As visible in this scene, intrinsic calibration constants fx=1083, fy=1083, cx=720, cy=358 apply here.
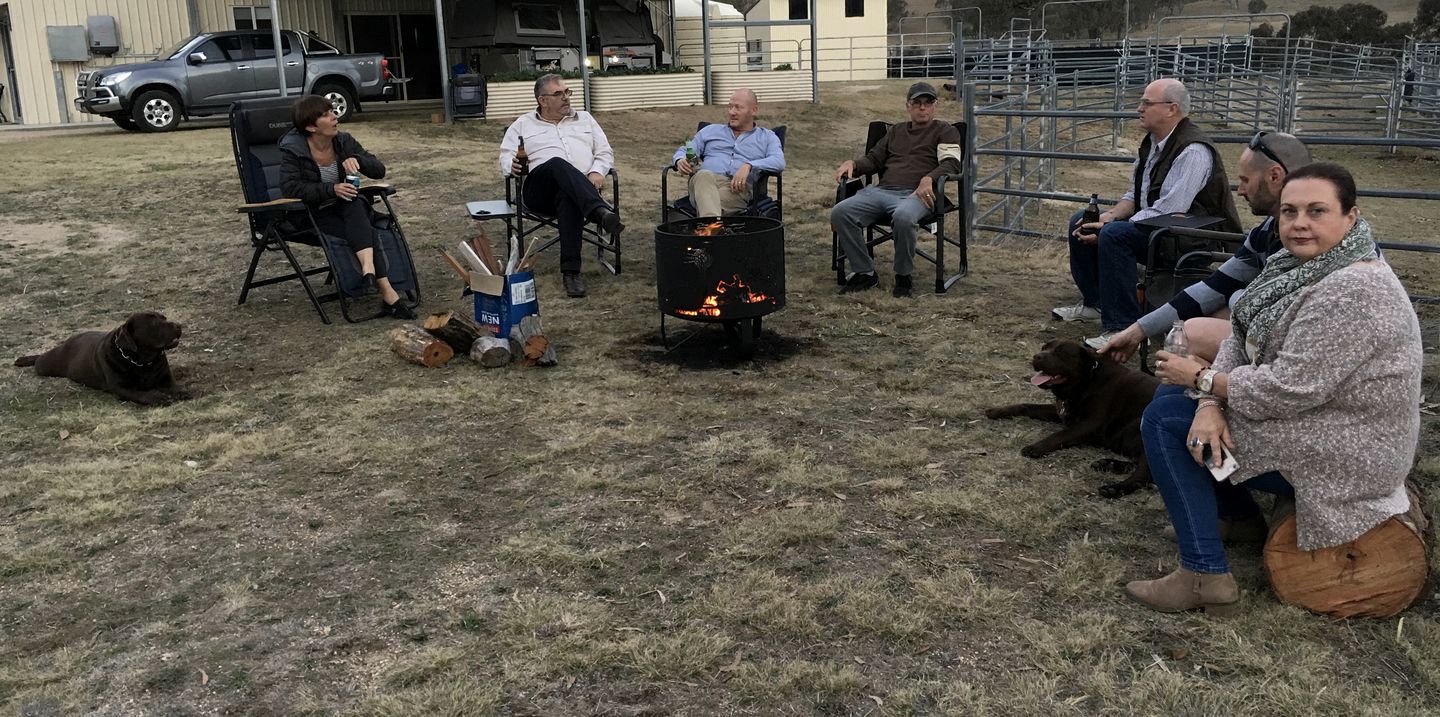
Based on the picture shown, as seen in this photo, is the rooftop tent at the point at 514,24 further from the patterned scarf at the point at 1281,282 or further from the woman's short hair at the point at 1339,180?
the woman's short hair at the point at 1339,180

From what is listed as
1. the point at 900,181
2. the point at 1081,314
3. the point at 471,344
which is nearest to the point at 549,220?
the point at 471,344

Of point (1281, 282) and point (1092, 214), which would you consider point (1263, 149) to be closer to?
point (1281, 282)

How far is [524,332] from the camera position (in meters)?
4.81

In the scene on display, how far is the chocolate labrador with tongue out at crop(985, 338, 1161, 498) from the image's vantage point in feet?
11.6

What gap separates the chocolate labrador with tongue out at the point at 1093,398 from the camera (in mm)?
3529

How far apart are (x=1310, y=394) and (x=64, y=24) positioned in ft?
63.4

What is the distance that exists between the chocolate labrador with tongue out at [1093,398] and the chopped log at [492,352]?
229cm

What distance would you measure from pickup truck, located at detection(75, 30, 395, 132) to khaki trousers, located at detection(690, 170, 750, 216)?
9.74 m

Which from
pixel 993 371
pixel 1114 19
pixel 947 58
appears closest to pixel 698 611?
pixel 993 371

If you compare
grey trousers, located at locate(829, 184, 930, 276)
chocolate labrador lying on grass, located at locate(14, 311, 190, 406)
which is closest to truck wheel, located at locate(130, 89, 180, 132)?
chocolate labrador lying on grass, located at locate(14, 311, 190, 406)

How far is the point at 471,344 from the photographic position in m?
4.89

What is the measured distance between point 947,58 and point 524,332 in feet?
89.0

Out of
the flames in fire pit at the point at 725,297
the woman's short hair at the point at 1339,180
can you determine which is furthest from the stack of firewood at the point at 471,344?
the woman's short hair at the point at 1339,180

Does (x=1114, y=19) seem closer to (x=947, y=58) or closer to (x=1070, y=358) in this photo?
(x=947, y=58)
